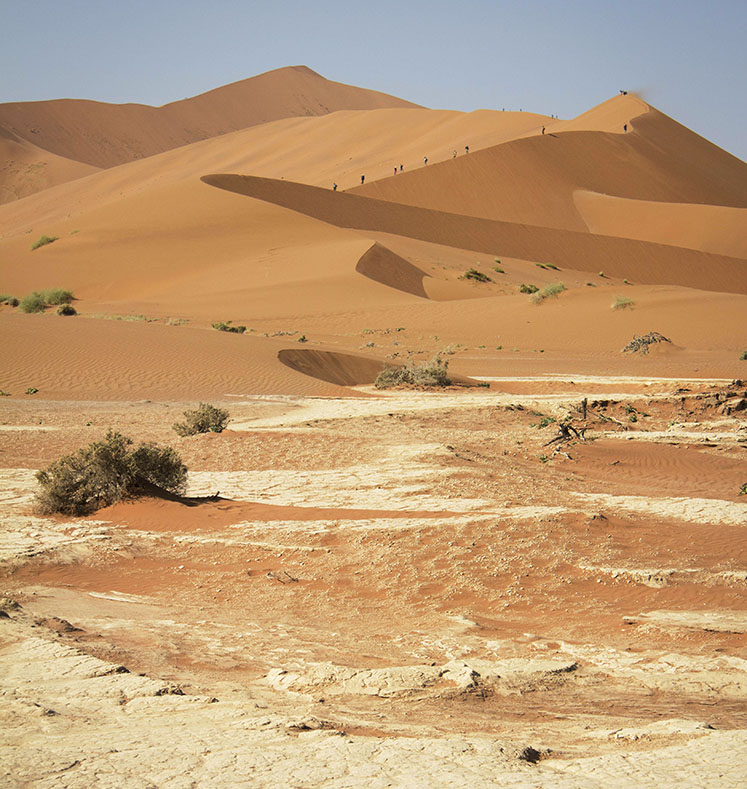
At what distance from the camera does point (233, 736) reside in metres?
3.48

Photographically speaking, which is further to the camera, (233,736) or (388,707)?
(388,707)

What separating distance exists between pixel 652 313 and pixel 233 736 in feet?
106

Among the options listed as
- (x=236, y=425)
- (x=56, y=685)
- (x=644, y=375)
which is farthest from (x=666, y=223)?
(x=56, y=685)

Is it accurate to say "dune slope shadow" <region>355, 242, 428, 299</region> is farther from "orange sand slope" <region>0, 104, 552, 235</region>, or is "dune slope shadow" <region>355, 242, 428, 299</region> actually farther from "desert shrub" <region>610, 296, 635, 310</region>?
"orange sand slope" <region>0, 104, 552, 235</region>

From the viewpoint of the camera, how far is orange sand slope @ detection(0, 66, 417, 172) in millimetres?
118562

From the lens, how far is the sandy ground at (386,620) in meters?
3.36

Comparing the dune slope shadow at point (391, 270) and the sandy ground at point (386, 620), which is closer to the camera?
the sandy ground at point (386, 620)

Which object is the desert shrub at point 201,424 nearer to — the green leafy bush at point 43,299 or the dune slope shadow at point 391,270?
the green leafy bush at point 43,299

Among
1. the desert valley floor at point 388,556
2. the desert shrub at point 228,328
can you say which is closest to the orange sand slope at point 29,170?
the desert valley floor at point 388,556

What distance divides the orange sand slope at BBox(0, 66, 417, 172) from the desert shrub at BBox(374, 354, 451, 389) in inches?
4166

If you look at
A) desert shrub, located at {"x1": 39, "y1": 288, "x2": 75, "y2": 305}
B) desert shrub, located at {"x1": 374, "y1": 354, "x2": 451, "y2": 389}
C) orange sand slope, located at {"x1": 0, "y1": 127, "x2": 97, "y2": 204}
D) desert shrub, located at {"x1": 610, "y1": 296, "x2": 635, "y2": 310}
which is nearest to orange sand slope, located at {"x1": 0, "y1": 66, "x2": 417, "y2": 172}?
orange sand slope, located at {"x1": 0, "y1": 127, "x2": 97, "y2": 204}

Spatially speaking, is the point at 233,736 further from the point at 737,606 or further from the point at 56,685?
the point at 737,606

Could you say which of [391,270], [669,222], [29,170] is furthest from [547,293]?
[29,170]

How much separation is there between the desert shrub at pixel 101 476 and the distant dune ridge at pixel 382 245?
1048 centimetres
